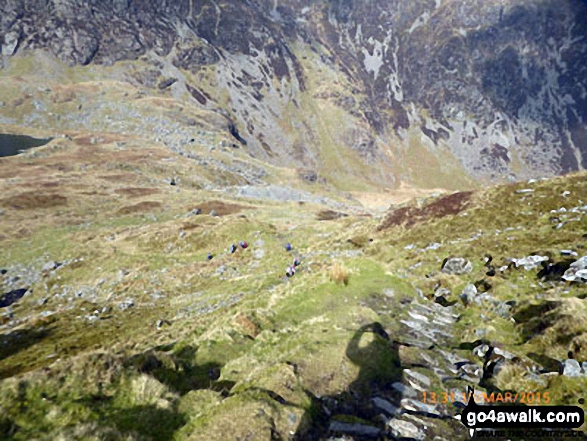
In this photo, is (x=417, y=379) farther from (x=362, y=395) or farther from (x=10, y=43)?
(x=10, y=43)

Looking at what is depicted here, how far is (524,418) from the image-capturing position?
26.1 ft

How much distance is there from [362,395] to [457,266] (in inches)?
498

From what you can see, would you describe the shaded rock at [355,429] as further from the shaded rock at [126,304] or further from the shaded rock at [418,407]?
the shaded rock at [126,304]

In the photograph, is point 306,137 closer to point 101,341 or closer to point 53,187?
point 53,187

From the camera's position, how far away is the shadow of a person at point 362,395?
7.95m

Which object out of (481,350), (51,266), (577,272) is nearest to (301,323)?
(481,350)

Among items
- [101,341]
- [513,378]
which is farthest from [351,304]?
[101,341]

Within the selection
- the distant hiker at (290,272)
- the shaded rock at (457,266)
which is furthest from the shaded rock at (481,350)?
the distant hiker at (290,272)

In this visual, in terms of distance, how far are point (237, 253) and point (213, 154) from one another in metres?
79.4

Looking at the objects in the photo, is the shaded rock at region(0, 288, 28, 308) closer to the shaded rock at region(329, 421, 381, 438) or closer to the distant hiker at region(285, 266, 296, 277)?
the distant hiker at region(285, 266, 296, 277)

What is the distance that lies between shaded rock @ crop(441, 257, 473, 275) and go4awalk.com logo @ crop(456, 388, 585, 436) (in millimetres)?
11329

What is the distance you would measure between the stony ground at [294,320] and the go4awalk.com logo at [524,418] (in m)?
0.54

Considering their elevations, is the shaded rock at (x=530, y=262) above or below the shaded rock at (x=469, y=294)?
above

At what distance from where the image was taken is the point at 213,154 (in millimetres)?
106438
